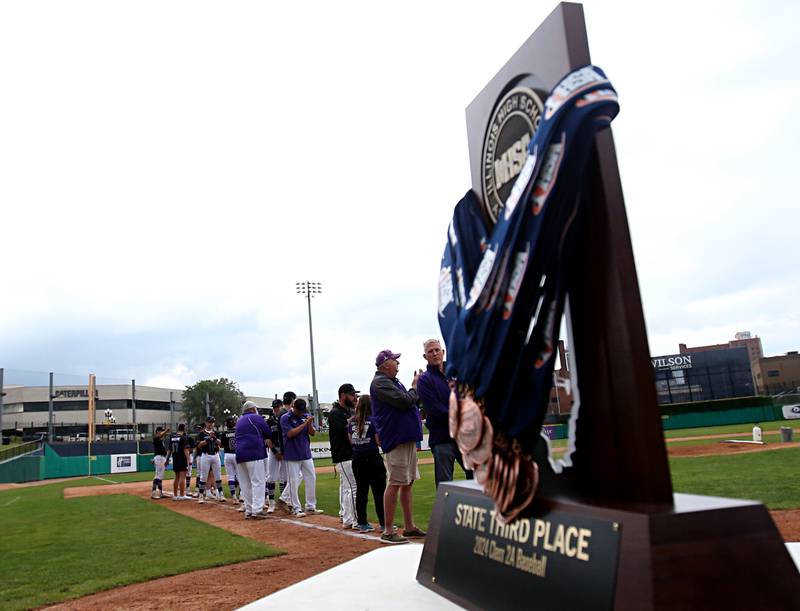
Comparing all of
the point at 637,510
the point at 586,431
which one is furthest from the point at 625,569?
the point at 586,431

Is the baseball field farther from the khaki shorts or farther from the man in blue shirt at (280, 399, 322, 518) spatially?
the khaki shorts

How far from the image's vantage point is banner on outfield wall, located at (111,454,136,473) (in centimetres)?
3431

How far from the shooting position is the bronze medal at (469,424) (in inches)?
123

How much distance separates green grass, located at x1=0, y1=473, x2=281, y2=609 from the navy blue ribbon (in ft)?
15.8

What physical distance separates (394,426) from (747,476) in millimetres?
7913

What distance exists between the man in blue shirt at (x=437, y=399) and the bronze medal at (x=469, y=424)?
8.77 ft

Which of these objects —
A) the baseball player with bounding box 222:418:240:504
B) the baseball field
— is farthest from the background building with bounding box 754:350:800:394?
the baseball player with bounding box 222:418:240:504

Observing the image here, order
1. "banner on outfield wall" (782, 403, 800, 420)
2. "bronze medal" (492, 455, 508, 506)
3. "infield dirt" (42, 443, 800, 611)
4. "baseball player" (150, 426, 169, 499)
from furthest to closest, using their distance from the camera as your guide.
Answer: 1. "banner on outfield wall" (782, 403, 800, 420)
2. "baseball player" (150, 426, 169, 499)
3. "infield dirt" (42, 443, 800, 611)
4. "bronze medal" (492, 455, 508, 506)

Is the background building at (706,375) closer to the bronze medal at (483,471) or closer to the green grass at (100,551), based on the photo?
the green grass at (100,551)

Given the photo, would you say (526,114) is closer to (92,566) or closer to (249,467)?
(92,566)

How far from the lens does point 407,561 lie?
14.0 ft

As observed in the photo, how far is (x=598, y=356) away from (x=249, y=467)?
8908 mm

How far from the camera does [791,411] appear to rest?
123 feet

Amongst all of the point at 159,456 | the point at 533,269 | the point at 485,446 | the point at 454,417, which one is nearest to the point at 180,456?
the point at 159,456
